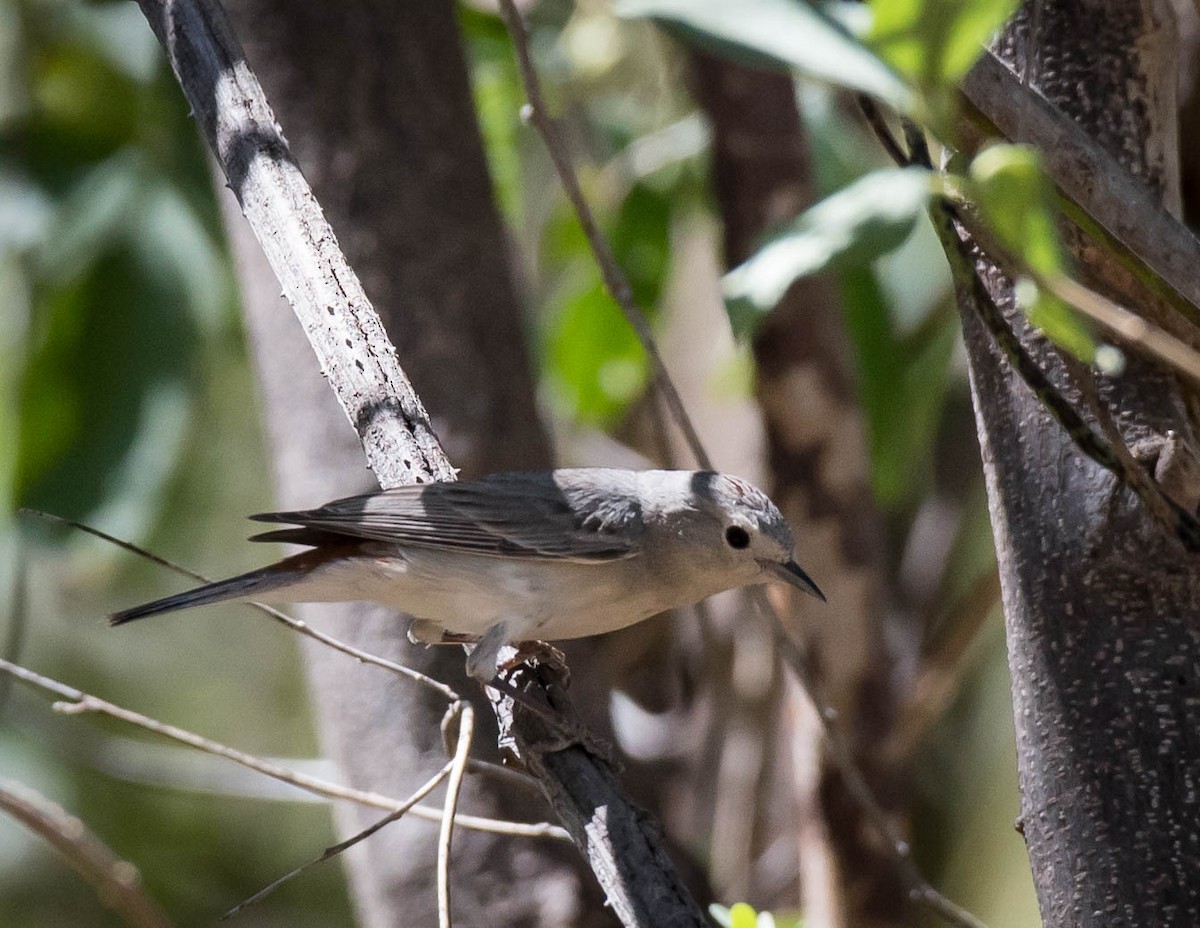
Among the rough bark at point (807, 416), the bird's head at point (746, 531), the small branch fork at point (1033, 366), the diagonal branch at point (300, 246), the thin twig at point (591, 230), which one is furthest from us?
the rough bark at point (807, 416)

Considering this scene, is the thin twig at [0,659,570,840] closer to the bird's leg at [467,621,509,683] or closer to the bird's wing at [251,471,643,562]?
the bird's leg at [467,621,509,683]

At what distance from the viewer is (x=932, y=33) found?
93 centimetres

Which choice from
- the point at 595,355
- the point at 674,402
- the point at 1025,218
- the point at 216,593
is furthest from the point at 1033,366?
the point at 595,355

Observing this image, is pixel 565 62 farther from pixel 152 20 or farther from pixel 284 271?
pixel 284 271

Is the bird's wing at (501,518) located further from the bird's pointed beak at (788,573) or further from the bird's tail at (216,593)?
→ the bird's pointed beak at (788,573)

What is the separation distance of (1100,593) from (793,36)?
0.89m

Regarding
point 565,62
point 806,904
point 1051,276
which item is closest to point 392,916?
point 806,904

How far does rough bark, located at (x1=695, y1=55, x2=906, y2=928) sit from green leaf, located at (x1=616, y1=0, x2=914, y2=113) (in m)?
2.45

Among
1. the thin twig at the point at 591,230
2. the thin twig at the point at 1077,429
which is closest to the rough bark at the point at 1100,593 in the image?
the thin twig at the point at 1077,429

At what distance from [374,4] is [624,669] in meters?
2.14

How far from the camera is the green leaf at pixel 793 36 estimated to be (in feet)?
3.30

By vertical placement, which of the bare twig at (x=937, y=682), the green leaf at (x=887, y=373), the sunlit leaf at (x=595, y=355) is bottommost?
the bare twig at (x=937, y=682)

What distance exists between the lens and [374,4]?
301 cm

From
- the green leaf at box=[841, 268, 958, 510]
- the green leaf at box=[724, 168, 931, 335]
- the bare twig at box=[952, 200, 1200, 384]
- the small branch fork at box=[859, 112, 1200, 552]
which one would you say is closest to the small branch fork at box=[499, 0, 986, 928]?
the green leaf at box=[724, 168, 931, 335]
